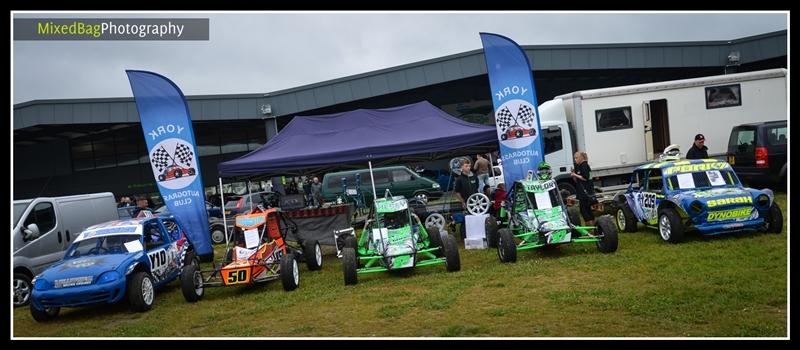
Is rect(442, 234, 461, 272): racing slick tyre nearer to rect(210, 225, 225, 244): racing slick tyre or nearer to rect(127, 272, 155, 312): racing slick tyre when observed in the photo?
rect(127, 272, 155, 312): racing slick tyre

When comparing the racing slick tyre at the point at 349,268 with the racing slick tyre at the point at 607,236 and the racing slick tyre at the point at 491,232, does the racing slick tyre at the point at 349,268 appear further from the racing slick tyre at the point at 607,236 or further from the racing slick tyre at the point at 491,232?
the racing slick tyre at the point at 607,236

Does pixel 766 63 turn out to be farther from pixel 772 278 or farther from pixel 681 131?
pixel 772 278

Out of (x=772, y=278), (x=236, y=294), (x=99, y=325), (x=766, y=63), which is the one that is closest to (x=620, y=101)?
(x=772, y=278)

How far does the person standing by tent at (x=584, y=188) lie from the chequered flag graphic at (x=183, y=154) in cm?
719

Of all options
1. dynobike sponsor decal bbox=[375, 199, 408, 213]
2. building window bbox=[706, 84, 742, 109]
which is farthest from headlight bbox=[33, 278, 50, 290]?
building window bbox=[706, 84, 742, 109]

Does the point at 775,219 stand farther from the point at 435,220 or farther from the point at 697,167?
the point at 435,220

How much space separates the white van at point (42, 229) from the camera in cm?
→ 1018

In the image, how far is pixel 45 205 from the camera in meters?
11.3

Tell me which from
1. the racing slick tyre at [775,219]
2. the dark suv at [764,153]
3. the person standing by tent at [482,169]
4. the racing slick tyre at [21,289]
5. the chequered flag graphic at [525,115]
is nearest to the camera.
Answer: the racing slick tyre at [775,219]

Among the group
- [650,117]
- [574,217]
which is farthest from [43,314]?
[650,117]

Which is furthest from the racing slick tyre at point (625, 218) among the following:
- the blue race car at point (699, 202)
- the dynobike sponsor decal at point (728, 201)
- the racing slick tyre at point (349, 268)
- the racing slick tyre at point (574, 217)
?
the racing slick tyre at point (349, 268)

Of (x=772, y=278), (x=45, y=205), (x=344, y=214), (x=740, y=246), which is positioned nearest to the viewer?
(x=772, y=278)

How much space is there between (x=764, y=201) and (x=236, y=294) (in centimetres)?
818

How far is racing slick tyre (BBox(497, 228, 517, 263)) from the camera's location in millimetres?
9688
